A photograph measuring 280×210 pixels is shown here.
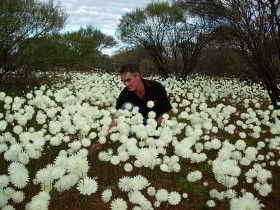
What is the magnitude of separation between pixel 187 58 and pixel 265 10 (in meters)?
12.9

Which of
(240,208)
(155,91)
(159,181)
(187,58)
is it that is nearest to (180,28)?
(187,58)

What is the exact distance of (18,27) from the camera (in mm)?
13016

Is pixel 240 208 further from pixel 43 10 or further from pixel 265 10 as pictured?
pixel 43 10

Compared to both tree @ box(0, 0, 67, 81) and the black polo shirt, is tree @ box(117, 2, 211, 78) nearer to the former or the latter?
tree @ box(0, 0, 67, 81)

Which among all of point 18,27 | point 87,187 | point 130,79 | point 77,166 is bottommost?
point 87,187

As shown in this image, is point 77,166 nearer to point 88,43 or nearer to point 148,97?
point 148,97

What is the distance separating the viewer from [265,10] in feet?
35.0

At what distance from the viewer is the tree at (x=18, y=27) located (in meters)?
12.3

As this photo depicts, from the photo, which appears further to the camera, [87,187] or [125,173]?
[125,173]

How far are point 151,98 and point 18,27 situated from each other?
7.67 m

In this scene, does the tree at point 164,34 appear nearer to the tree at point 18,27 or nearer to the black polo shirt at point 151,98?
the tree at point 18,27

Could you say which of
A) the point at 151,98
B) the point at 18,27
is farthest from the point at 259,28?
the point at 18,27

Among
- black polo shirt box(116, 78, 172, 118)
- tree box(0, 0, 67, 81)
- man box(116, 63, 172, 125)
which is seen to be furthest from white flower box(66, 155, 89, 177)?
tree box(0, 0, 67, 81)

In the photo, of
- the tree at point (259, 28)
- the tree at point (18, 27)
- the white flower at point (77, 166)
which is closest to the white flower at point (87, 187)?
the white flower at point (77, 166)
